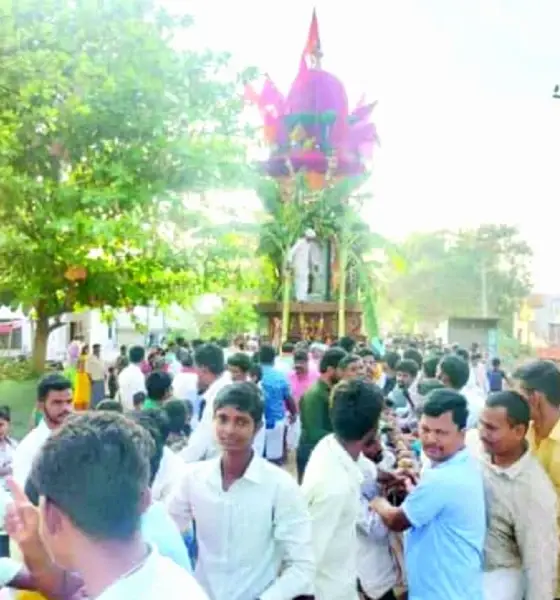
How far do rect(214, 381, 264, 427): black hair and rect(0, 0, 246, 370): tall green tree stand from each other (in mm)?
5916

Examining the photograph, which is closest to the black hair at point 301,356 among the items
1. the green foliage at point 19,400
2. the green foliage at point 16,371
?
the green foliage at point 19,400

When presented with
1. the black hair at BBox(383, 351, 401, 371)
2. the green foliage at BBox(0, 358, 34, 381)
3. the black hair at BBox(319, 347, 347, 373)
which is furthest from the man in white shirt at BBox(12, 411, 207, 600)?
the green foliage at BBox(0, 358, 34, 381)

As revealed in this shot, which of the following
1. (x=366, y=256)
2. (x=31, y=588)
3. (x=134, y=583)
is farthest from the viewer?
(x=366, y=256)

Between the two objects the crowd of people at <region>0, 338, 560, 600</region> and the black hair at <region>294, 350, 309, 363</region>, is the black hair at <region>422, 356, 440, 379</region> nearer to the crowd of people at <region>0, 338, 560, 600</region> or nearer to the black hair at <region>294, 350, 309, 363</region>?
the black hair at <region>294, 350, 309, 363</region>

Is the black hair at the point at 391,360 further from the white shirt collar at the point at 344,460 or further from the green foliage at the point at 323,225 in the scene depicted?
the green foliage at the point at 323,225

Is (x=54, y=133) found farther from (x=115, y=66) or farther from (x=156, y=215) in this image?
(x=156, y=215)

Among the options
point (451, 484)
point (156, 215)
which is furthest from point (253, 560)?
point (156, 215)

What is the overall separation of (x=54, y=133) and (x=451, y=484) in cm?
848

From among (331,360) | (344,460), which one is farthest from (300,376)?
(344,460)

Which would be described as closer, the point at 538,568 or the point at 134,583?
the point at 134,583

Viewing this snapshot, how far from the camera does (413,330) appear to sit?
57.6m

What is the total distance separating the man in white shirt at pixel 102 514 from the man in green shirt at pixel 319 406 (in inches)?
187

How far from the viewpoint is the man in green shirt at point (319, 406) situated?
21.5 ft

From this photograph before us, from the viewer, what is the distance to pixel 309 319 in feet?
77.4
